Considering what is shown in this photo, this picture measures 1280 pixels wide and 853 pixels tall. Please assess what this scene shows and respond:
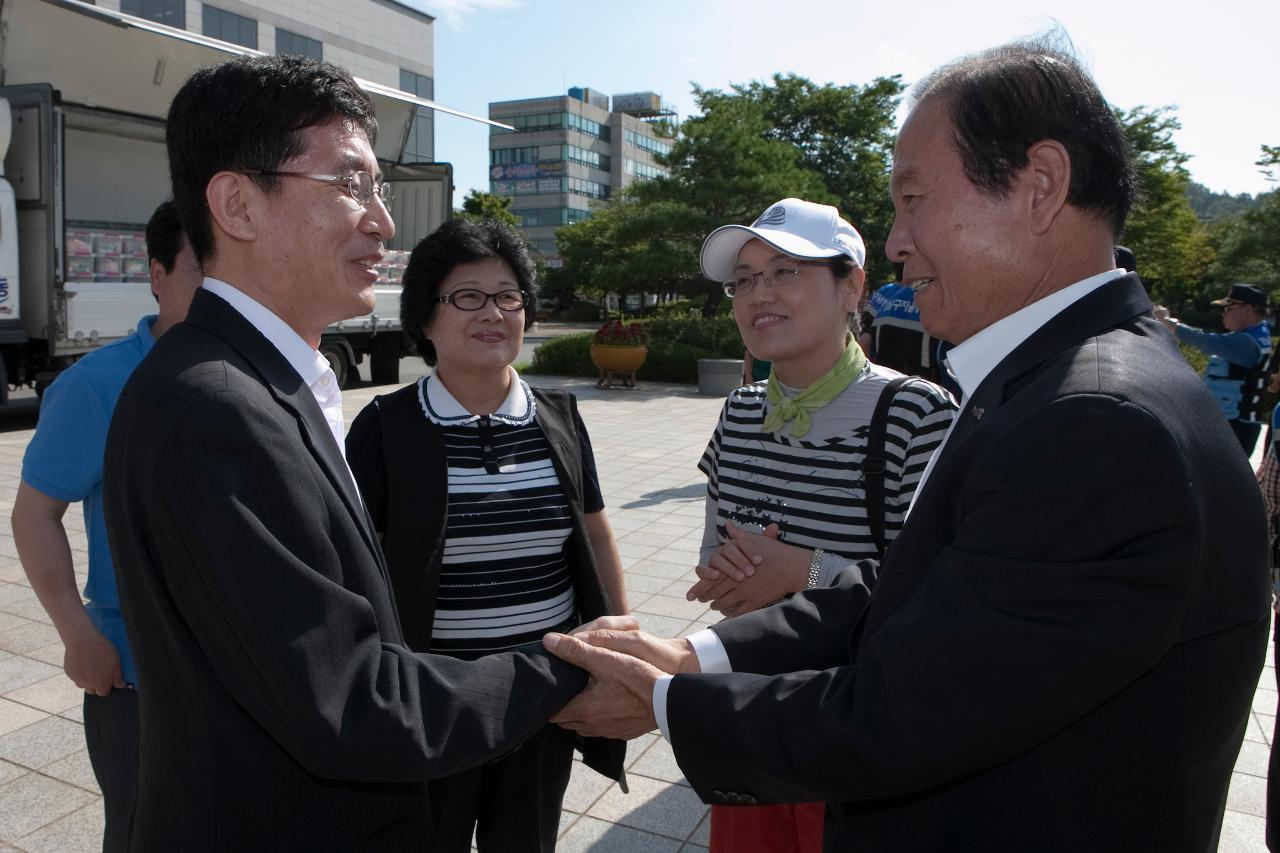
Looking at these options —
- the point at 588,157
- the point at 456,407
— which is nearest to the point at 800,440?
the point at 456,407

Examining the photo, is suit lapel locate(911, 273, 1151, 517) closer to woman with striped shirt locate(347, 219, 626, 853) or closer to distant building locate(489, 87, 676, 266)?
woman with striped shirt locate(347, 219, 626, 853)

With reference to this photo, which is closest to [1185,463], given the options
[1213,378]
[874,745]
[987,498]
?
[987,498]

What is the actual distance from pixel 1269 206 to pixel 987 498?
41.0m

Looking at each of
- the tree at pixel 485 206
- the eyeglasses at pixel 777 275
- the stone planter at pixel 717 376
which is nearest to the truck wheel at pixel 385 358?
the stone planter at pixel 717 376

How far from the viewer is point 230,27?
108ft

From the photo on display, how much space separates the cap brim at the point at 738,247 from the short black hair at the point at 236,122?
1.13 metres

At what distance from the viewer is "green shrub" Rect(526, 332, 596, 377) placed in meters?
18.9

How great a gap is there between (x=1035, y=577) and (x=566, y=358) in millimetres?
18029

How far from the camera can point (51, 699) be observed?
3895 mm

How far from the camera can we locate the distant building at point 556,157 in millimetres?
88688

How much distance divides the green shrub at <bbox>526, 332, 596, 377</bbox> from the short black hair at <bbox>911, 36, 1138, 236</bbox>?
17248mm

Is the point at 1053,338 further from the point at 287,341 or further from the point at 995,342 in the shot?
the point at 287,341

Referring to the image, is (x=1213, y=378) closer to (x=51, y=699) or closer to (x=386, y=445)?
(x=386, y=445)

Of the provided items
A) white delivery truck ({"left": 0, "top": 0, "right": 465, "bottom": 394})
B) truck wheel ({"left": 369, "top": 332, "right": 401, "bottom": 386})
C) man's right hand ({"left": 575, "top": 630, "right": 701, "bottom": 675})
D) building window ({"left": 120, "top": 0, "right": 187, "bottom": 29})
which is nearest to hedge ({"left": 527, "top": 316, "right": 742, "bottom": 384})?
truck wheel ({"left": 369, "top": 332, "right": 401, "bottom": 386})
